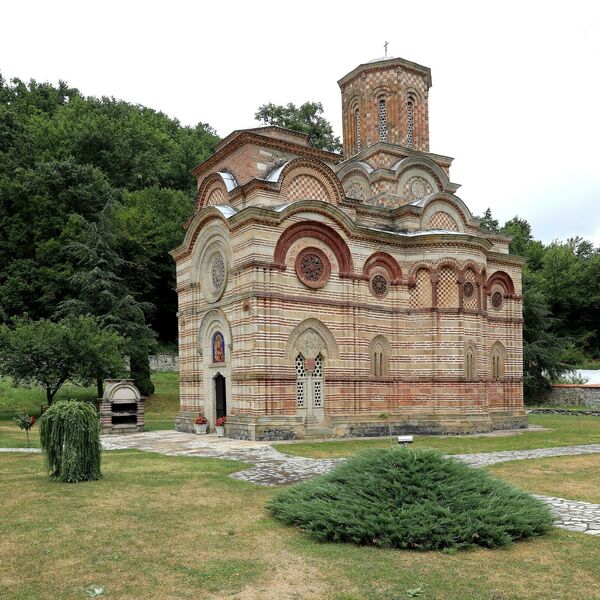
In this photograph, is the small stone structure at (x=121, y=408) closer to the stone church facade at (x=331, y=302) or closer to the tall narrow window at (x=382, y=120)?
the stone church facade at (x=331, y=302)

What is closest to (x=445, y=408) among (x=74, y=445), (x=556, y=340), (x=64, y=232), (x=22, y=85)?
(x=74, y=445)

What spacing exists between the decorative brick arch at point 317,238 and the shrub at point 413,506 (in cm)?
1140

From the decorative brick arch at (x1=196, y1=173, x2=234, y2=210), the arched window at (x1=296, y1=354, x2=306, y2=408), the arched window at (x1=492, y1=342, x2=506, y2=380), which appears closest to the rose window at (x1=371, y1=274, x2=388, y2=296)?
the arched window at (x1=296, y1=354, x2=306, y2=408)

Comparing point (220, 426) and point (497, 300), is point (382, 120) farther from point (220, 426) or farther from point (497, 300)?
point (220, 426)

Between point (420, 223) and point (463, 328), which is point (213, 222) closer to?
point (420, 223)

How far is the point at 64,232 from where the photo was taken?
35875mm

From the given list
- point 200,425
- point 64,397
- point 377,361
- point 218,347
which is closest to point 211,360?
point 218,347

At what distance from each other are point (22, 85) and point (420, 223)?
43893 millimetres

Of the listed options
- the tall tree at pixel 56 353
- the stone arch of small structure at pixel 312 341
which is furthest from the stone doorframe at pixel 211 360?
the tall tree at pixel 56 353

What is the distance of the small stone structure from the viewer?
20.2 m

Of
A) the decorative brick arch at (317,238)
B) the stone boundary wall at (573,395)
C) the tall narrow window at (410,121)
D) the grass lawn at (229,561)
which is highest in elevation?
the tall narrow window at (410,121)

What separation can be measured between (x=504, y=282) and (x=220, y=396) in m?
12.4

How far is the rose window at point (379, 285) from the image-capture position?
67.9 ft

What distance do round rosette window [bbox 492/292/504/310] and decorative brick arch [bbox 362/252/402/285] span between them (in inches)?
209
